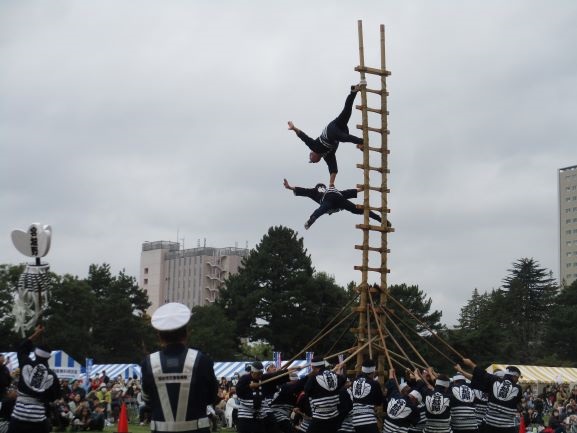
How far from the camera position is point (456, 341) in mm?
64125

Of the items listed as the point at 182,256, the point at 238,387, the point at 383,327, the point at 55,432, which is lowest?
the point at 55,432

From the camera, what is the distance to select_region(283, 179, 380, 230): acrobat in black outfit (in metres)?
17.2

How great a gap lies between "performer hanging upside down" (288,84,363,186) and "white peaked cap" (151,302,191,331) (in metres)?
10.3

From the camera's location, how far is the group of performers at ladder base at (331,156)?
55.9 feet

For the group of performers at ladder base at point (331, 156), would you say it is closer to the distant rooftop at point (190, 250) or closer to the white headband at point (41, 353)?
the white headband at point (41, 353)

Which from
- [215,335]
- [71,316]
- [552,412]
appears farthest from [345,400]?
[71,316]

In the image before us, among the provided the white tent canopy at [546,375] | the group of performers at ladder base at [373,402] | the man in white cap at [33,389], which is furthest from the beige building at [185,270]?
the man in white cap at [33,389]

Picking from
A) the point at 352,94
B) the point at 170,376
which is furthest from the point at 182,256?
the point at 170,376

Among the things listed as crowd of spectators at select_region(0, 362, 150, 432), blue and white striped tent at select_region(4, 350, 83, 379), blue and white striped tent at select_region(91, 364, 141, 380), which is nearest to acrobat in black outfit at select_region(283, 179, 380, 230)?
crowd of spectators at select_region(0, 362, 150, 432)

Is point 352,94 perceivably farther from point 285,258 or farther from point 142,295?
point 142,295

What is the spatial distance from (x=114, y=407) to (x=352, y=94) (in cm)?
1327

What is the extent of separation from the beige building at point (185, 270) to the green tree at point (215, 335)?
7135cm

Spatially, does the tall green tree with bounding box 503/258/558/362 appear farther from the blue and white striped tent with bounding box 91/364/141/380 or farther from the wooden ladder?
the wooden ladder

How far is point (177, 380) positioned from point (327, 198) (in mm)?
10435
